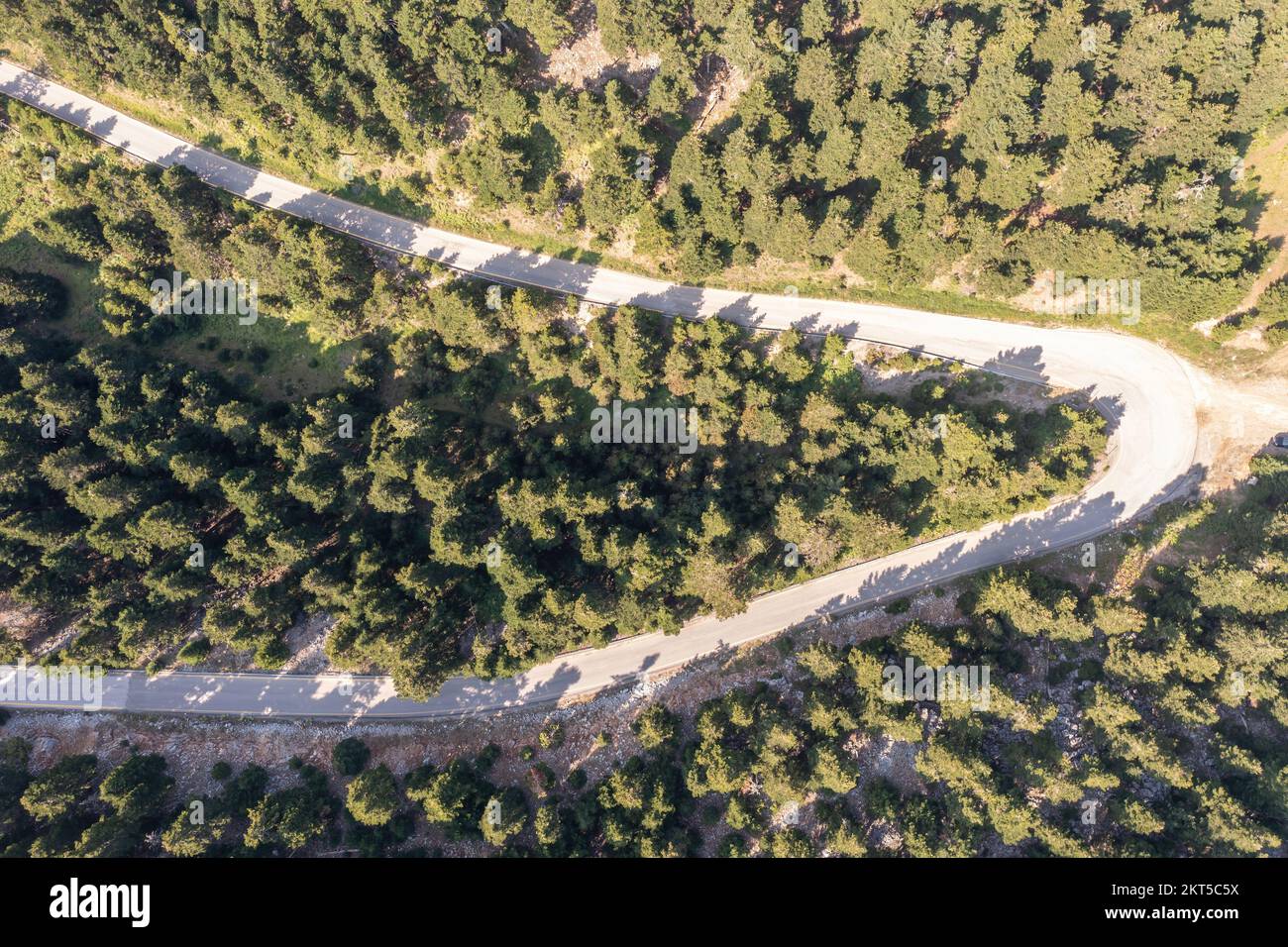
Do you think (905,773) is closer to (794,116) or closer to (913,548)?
(913,548)

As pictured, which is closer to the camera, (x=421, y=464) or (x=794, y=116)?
(x=421, y=464)

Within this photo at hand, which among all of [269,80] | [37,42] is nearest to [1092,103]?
[269,80]

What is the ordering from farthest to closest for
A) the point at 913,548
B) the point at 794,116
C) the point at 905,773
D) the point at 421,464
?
the point at 913,548, the point at 794,116, the point at 421,464, the point at 905,773

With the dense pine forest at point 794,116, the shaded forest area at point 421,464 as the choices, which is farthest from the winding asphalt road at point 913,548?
the dense pine forest at point 794,116

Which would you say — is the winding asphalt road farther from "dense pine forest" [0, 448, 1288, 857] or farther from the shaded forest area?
"dense pine forest" [0, 448, 1288, 857]

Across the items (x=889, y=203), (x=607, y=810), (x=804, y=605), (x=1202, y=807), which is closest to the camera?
(x=1202, y=807)

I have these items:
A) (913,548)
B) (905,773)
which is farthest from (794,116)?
(905,773)

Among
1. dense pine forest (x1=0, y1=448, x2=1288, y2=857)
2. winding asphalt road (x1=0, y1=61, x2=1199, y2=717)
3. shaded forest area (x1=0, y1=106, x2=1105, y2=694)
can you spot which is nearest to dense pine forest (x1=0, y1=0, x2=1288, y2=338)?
winding asphalt road (x1=0, y1=61, x2=1199, y2=717)
